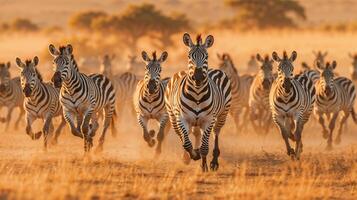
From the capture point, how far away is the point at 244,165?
44.1 feet

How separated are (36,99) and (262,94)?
560cm

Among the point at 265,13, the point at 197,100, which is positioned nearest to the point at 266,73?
the point at 197,100

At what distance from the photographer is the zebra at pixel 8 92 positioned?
19484 millimetres

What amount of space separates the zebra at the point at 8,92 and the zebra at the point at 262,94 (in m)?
5.25

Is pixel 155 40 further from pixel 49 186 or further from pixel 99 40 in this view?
pixel 49 186

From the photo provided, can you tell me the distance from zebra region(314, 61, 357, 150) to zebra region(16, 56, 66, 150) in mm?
5102

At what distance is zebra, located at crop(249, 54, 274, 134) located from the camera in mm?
19109

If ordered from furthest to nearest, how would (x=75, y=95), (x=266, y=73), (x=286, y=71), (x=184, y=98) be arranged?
(x=266, y=73) → (x=75, y=95) → (x=286, y=71) → (x=184, y=98)

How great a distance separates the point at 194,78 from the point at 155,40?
3438 cm

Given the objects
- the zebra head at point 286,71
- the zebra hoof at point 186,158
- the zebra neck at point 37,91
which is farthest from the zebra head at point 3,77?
the zebra head at point 286,71

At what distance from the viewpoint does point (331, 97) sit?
714 inches

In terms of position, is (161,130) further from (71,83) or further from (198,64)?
(198,64)

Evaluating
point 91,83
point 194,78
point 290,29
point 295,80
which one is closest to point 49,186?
point 194,78

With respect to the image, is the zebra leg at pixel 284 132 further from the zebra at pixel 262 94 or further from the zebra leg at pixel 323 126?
the zebra at pixel 262 94
